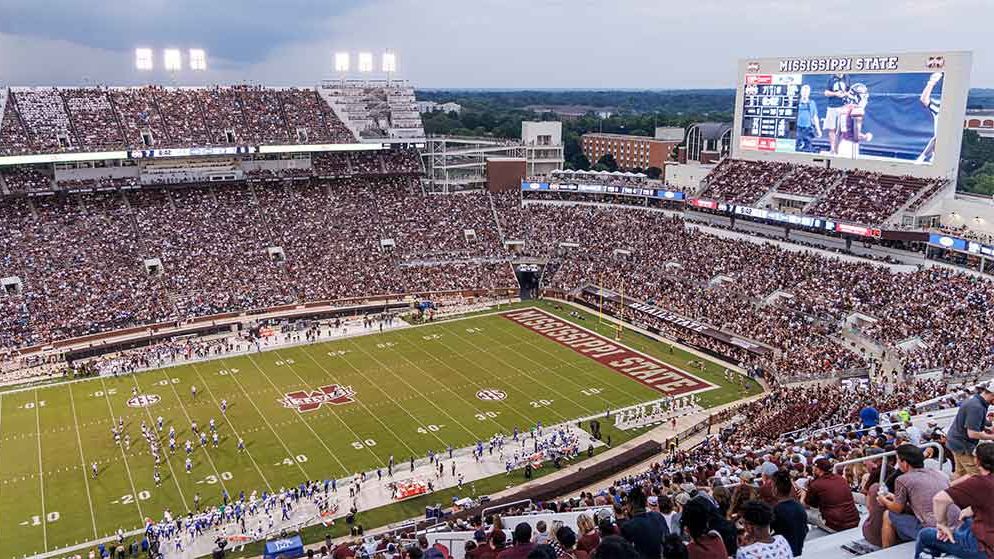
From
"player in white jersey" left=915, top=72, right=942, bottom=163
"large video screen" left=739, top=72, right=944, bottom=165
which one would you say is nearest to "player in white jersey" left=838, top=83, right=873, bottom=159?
"large video screen" left=739, top=72, right=944, bottom=165

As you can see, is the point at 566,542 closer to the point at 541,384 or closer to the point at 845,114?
the point at 541,384

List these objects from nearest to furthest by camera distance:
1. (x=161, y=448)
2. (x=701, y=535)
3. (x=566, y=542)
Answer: (x=701, y=535)
(x=566, y=542)
(x=161, y=448)

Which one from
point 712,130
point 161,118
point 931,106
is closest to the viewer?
point 931,106

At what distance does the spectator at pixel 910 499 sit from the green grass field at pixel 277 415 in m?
22.2

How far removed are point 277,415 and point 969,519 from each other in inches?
1146

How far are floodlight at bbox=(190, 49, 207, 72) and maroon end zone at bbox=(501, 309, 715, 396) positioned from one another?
112 ft

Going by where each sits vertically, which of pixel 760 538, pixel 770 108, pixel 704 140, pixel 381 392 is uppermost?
pixel 770 108

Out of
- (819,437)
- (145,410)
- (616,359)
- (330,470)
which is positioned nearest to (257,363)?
(145,410)

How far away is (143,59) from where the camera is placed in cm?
5988

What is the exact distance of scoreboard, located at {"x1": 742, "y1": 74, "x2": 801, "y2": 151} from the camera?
166ft

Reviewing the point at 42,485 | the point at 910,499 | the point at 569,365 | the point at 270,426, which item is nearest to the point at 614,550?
the point at 910,499

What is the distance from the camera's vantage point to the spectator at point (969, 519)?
18.9 feet

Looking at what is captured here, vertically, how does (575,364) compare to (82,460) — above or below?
above

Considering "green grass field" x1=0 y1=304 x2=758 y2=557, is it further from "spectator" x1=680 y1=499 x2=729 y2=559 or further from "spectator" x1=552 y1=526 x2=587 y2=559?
"spectator" x1=680 y1=499 x2=729 y2=559
